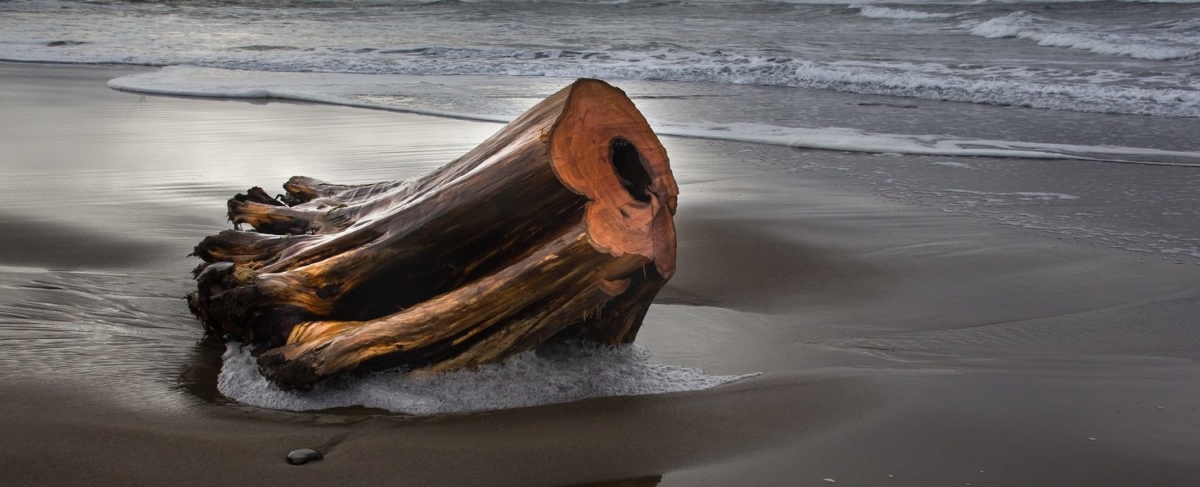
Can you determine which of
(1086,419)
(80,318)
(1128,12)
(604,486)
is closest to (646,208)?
(604,486)

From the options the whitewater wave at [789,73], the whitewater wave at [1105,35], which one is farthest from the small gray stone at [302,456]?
the whitewater wave at [1105,35]

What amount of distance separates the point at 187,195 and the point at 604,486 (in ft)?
13.2

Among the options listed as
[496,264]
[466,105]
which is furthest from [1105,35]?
[496,264]

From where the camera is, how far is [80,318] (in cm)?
330

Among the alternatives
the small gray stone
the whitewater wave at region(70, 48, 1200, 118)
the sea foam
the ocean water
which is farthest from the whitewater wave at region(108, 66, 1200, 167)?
the small gray stone

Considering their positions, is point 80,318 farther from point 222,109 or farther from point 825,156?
point 222,109

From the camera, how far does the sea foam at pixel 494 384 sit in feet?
8.59

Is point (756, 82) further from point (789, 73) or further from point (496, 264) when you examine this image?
point (496, 264)

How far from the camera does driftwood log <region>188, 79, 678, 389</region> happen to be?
2592mm

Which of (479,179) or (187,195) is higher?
(479,179)

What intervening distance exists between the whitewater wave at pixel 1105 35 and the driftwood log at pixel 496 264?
45.9 ft

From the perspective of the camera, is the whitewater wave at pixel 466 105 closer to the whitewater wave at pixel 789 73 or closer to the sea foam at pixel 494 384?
the whitewater wave at pixel 789 73

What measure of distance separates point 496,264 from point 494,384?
339mm

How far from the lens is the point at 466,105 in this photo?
32.1 feet
